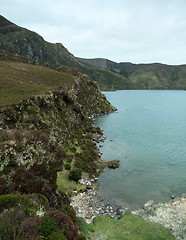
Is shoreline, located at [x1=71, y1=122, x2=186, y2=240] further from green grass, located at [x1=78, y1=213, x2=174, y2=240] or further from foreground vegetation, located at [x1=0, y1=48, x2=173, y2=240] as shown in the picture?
foreground vegetation, located at [x1=0, y1=48, x2=173, y2=240]

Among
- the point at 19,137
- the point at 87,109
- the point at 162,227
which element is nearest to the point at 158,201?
the point at 162,227

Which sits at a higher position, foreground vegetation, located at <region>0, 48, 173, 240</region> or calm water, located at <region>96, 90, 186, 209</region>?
foreground vegetation, located at <region>0, 48, 173, 240</region>

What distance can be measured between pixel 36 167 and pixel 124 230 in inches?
493

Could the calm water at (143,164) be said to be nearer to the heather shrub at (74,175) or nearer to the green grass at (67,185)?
the green grass at (67,185)

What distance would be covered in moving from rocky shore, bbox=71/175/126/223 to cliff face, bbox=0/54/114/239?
4615mm

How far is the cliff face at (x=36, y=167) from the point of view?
36.8 feet

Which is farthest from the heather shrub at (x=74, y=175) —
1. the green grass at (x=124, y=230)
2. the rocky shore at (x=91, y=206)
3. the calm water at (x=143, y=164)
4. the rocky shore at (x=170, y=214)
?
the rocky shore at (x=170, y=214)

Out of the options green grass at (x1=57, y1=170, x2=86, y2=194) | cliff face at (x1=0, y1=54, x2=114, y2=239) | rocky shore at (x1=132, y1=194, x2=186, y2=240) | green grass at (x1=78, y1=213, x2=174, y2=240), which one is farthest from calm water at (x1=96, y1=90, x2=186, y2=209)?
cliff face at (x1=0, y1=54, x2=114, y2=239)

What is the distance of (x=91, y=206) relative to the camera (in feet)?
86.4

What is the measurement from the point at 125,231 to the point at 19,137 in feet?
54.1

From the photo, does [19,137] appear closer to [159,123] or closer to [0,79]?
[0,79]

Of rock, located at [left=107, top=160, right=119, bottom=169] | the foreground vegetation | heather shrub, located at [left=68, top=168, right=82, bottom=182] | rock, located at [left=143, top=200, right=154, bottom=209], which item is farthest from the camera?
rock, located at [left=107, top=160, right=119, bottom=169]

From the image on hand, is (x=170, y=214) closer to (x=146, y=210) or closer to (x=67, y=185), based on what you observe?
(x=146, y=210)

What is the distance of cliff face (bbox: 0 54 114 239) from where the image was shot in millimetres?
11219
